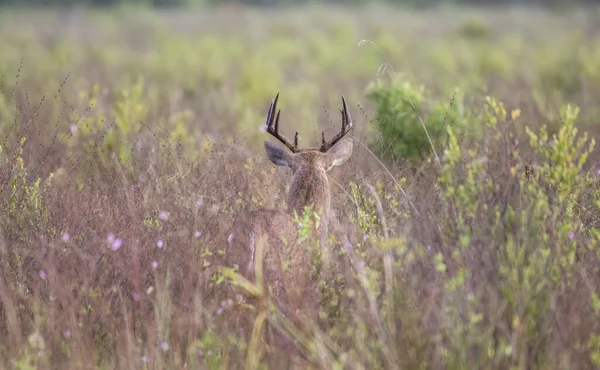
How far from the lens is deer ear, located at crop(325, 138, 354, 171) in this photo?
5.93m

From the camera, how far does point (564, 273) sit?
186 inches

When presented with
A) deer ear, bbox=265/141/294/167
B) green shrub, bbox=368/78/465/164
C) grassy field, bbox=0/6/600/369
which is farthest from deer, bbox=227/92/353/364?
green shrub, bbox=368/78/465/164

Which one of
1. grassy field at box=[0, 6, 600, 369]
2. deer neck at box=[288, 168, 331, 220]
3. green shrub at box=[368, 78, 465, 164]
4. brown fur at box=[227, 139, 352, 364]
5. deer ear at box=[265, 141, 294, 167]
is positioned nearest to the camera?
grassy field at box=[0, 6, 600, 369]

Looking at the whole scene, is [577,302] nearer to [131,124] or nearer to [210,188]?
[210,188]

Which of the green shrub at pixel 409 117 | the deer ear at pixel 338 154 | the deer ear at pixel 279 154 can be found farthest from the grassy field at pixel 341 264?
the green shrub at pixel 409 117

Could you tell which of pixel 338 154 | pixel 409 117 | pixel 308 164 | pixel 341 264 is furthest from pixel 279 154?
pixel 409 117

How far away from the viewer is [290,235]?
508 centimetres

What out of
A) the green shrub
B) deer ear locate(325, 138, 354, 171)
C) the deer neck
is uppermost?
deer ear locate(325, 138, 354, 171)

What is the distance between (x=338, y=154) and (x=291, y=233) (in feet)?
3.45

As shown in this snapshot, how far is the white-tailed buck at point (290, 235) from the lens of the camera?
15.6 feet

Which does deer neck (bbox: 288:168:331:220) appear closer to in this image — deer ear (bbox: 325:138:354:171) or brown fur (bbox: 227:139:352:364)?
brown fur (bbox: 227:139:352:364)

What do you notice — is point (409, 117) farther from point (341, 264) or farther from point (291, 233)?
point (341, 264)

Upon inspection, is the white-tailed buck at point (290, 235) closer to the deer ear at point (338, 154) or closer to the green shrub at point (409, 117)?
the deer ear at point (338, 154)

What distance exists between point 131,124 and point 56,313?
16.0 ft
